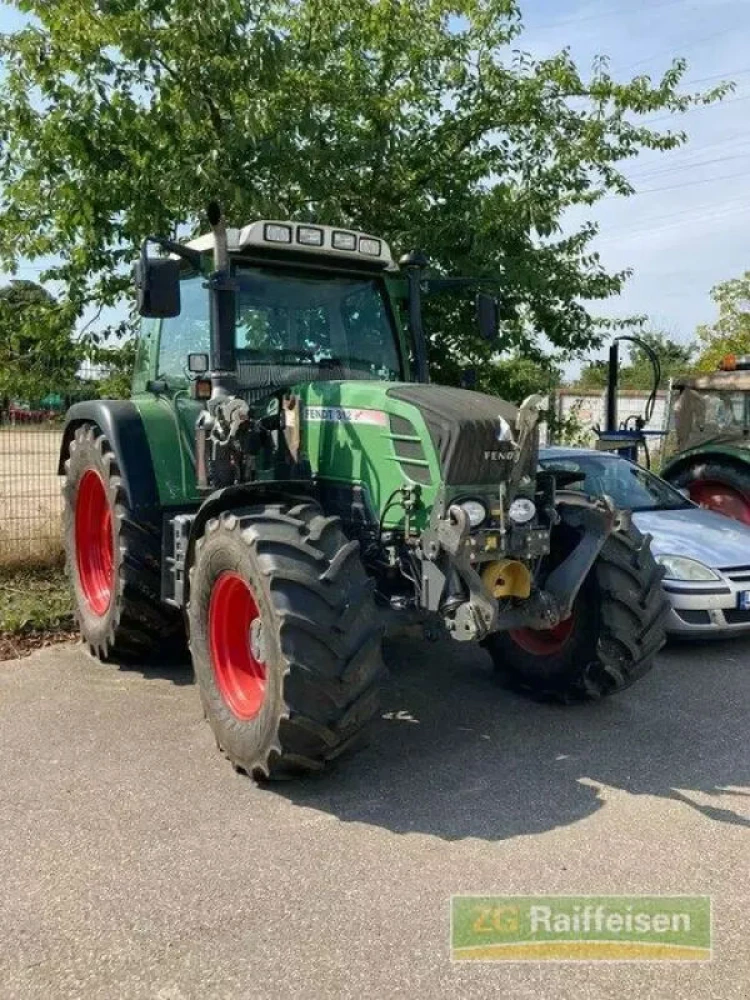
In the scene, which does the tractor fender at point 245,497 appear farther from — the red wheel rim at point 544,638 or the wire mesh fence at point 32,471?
the wire mesh fence at point 32,471

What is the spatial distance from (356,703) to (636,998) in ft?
4.78

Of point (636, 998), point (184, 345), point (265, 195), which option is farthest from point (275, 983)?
point (265, 195)

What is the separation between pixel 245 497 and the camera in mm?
4305

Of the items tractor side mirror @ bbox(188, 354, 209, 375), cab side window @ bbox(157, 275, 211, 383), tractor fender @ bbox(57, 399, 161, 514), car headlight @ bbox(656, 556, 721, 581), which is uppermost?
cab side window @ bbox(157, 275, 211, 383)

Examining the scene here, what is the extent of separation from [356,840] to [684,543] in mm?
3875

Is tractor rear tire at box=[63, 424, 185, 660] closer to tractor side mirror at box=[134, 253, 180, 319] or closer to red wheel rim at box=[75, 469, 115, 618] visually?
red wheel rim at box=[75, 469, 115, 618]

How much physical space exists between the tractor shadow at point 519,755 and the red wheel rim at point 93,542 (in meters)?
2.06

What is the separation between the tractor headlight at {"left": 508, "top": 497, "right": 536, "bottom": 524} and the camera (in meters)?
4.14

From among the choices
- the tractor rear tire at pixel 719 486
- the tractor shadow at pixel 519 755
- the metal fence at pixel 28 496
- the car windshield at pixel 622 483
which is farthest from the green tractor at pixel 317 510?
the tractor rear tire at pixel 719 486

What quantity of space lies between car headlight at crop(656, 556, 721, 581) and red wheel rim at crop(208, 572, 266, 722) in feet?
10.3

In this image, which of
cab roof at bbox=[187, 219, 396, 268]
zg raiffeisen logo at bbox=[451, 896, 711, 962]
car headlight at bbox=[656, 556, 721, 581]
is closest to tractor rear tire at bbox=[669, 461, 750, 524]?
car headlight at bbox=[656, 556, 721, 581]

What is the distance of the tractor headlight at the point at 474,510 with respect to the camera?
3979mm

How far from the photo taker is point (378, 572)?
443 cm

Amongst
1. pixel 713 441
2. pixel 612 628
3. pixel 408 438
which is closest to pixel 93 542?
pixel 408 438
